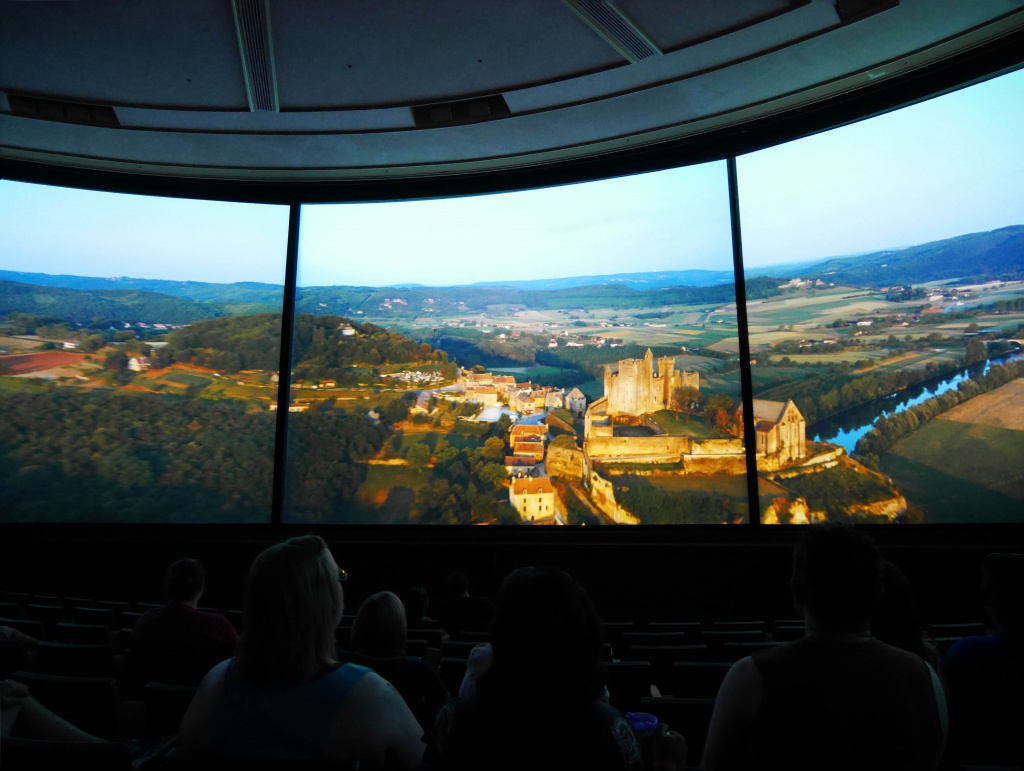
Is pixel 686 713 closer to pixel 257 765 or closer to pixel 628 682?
pixel 628 682

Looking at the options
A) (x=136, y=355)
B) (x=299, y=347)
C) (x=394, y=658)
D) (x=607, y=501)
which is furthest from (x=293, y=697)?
(x=136, y=355)

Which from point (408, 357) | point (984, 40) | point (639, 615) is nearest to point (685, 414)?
point (639, 615)

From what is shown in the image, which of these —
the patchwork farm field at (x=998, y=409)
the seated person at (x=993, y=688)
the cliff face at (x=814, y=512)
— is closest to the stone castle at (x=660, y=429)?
the cliff face at (x=814, y=512)

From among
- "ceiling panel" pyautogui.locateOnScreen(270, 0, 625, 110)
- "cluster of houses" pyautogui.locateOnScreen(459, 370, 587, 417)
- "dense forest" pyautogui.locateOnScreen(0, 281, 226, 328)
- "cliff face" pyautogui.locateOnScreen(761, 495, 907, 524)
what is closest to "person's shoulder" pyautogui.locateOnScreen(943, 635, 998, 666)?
"cliff face" pyautogui.locateOnScreen(761, 495, 907, 524)

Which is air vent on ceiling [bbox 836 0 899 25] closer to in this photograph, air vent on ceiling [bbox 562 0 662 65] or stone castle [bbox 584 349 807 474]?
air vent on ceiling [bbox 562 0 662 65]

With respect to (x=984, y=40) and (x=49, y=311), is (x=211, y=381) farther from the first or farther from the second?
(x=984, y=40)

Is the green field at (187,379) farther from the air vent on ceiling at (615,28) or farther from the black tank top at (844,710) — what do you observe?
the black tank top at (844,710)
